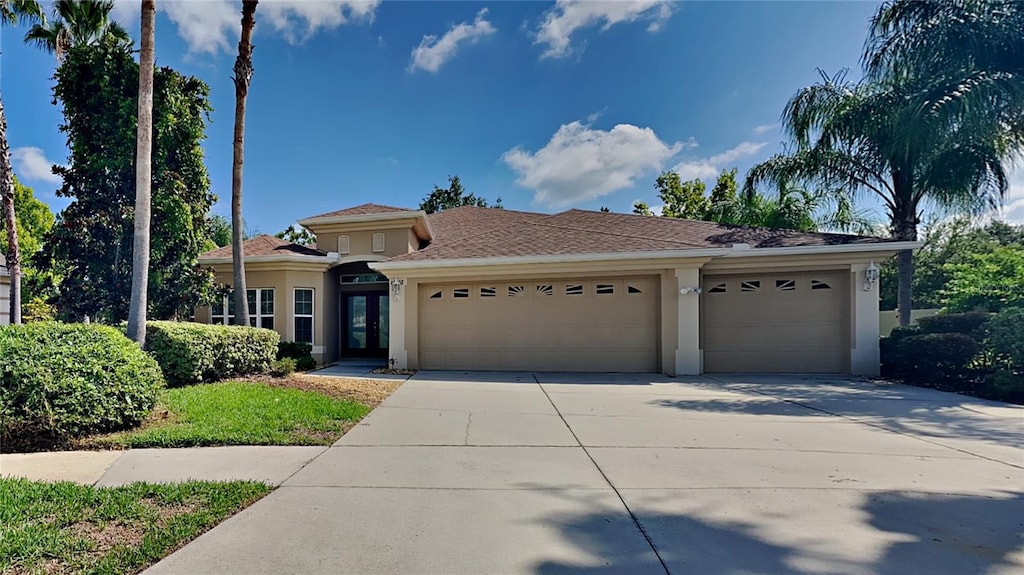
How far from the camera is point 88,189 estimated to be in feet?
35.6

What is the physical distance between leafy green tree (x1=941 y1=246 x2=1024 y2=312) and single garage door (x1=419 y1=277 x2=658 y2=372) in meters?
8.59

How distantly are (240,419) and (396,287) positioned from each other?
630cm

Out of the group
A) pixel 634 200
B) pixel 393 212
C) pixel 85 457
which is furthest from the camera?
pixel 634 200

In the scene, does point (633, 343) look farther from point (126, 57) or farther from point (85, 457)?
point (126, 57)

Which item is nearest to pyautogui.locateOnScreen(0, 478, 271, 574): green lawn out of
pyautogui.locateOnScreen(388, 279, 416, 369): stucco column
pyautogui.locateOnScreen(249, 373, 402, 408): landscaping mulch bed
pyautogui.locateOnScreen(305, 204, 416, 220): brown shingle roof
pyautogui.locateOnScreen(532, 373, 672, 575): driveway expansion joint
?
pyautogui.locateOnScreen(532, 373, 672, 575): driveway expansion joint

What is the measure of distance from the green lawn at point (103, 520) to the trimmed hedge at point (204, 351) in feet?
14.6

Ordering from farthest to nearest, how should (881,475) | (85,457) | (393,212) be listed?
(393,212)
(85,457)
(881,475)

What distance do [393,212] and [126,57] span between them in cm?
720

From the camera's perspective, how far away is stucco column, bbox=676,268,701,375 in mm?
10570

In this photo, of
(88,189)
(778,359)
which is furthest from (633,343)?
(88,189)

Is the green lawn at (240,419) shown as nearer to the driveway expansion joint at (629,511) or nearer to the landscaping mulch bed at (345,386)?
the landscaping mulch bed at (345,386)

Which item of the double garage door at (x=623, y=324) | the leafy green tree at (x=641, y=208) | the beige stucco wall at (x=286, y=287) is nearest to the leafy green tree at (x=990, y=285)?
the double garage door at (x=623, y=324)

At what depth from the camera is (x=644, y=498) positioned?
141 inches

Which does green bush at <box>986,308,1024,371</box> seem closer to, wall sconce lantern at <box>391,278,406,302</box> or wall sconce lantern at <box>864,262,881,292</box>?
wall sconce lantern at <box>864,262,881,292</box>
